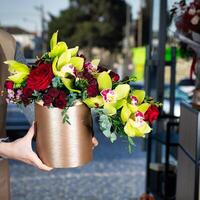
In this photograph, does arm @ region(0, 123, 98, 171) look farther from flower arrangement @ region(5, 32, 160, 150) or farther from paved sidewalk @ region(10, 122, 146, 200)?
paved sidewalk @ region(10, 122, 146, 200)

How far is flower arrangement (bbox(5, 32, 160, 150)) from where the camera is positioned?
1.33m

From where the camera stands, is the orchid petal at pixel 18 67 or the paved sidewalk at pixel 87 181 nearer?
the orchid petal at pixel 18 67

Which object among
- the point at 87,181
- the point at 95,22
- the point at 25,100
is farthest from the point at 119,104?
the point at 95,22

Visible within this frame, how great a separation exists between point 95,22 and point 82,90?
40.3m

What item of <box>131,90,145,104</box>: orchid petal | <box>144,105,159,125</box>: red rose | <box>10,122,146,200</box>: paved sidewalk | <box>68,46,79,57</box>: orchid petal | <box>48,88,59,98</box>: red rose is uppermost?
<box>68,46,79,57</box>: orchid petal

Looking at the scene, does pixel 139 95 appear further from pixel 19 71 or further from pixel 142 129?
pixel 19 71

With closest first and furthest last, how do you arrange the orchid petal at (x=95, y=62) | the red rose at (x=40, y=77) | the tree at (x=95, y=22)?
the red rose at (x=40, y=77) → the orchid petal at (x=95, y=62) → the tree at (x=95, y=22)

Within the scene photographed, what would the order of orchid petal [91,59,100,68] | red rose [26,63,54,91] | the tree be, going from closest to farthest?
red rose [26,63,54,91], orchid petal [91,59,100,68], the tree

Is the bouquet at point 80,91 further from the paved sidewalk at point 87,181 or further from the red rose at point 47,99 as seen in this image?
the paved sidewalk at point 87,181

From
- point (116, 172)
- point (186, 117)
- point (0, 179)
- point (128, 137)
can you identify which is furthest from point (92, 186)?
point (128, 137)

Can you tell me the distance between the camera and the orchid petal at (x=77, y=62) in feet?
4.45

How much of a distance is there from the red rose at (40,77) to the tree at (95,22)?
38.6m

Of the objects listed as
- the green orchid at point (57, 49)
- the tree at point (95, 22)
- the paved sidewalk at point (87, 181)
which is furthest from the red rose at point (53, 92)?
the tree at point (95, 22)

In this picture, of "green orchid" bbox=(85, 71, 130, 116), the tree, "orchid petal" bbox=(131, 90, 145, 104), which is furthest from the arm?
the tree
